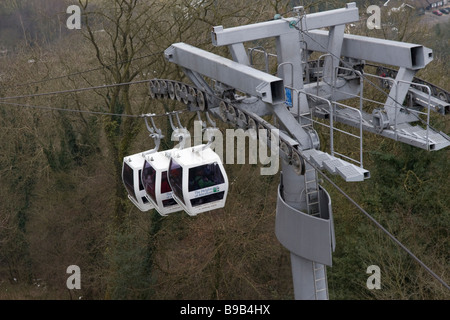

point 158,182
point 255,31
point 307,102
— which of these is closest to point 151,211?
point 158,182

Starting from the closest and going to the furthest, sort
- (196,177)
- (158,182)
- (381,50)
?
1. (381,50)
2. (196,177)
3. (158,182)

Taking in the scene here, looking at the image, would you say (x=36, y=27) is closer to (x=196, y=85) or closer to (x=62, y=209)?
(x=62, y=209)

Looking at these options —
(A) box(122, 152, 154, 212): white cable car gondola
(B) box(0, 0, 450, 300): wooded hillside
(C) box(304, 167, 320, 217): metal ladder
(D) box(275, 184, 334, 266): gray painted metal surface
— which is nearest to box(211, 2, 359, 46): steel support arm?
(C) box(304, 167, 320, 217): metal ladder

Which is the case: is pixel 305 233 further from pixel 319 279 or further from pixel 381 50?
pixel 381 50

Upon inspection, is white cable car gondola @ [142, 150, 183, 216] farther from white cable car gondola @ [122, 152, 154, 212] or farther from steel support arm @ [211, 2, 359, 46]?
steel support arm @ [211, 2, 359, 46]

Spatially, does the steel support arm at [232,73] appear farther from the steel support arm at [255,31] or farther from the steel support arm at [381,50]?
the steel support arm at [381,50]

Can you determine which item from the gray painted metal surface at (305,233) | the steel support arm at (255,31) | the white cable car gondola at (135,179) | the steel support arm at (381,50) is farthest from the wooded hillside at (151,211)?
the steel support arm at (381,50)
